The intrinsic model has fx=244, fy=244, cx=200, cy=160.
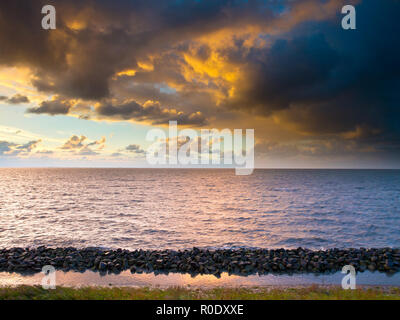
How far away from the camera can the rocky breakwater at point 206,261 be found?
18281 millimetres

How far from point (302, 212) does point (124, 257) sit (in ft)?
122

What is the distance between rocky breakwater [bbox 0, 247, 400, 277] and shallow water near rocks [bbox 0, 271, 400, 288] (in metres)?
0.71

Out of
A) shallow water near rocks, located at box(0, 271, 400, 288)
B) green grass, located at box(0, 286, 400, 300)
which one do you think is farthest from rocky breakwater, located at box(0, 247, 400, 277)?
green grass, located at box(0, 286, 400, 300)

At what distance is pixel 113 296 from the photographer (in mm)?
11547

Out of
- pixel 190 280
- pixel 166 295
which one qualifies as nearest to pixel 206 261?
pixel 190 280

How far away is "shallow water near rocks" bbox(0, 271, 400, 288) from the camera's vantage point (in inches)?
624

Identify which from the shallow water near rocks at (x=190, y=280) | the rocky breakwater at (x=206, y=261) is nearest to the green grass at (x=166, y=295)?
the shallow water near rocks at (x=190, y=280)

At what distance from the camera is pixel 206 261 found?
757 inches

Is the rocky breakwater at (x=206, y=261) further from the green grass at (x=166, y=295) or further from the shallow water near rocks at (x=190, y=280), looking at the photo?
the green grass at (x=166, y=295)

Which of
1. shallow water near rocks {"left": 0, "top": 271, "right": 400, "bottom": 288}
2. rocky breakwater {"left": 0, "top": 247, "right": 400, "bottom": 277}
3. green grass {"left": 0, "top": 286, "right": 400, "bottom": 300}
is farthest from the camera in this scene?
rocky breakwater {"left": 0, "top": 247, "right": 400, "bottom": 277}

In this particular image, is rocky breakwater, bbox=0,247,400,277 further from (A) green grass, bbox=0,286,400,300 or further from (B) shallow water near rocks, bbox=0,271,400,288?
(A) green grass, bbox=0,286,400,300

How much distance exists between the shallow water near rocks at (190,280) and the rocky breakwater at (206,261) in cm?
71
